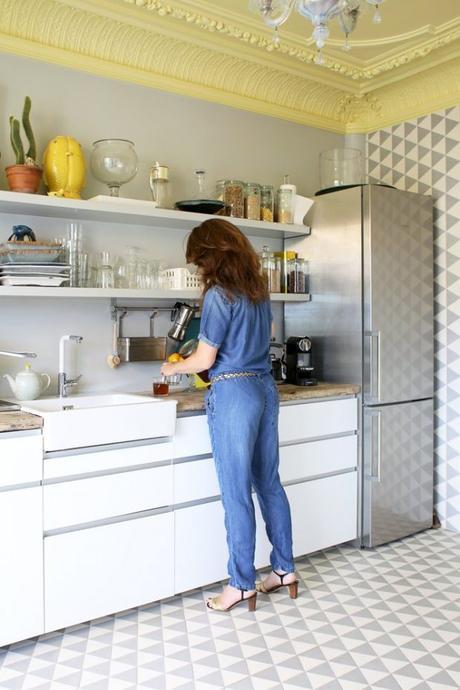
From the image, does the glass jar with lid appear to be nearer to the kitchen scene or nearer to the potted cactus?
the kitchen scene

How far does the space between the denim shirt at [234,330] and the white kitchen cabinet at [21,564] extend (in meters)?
0.89

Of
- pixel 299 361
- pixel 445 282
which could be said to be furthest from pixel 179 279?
pixel 445 282

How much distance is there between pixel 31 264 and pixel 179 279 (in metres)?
0.78

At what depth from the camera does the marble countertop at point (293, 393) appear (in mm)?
2828

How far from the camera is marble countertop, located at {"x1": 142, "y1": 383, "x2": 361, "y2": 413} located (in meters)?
2.83

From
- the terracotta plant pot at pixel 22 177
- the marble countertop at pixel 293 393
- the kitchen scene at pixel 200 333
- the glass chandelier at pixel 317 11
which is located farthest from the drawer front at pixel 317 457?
the glass chandelier at pixel 317 11

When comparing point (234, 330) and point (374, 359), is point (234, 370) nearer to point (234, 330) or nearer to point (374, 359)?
point (234, 330)

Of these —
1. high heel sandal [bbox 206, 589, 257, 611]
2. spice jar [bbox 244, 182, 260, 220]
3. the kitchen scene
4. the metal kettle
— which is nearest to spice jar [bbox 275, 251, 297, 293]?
the kitchen scene

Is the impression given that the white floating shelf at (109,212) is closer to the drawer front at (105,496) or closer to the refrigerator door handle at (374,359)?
the refrigerator door handle at (374,359)

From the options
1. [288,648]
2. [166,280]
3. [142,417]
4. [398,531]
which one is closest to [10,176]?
[166,280]

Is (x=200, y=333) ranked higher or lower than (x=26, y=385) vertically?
higher

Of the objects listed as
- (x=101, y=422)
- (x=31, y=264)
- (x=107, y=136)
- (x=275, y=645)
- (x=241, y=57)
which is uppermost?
(x=241, y=57)

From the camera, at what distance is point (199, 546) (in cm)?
282

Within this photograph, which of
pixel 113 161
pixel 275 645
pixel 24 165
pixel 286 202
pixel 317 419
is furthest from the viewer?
pixel 286 202
